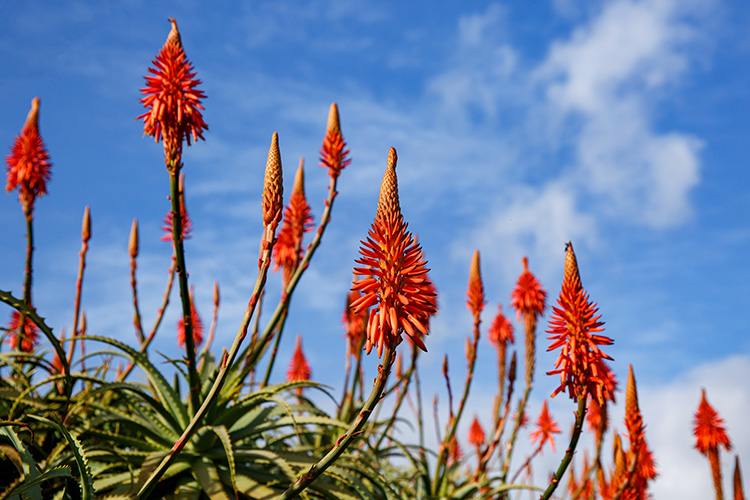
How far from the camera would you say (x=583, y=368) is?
9.80ft

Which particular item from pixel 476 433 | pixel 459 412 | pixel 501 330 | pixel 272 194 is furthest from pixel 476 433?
Result: pixel 272 194

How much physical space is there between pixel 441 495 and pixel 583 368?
2800 mm

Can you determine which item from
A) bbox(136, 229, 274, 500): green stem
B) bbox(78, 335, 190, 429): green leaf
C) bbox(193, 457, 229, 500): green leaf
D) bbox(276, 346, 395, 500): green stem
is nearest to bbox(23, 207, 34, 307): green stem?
bbox(78, 335, 190, 429): green leaf

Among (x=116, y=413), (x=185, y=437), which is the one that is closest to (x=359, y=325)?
(x=116, y=413)

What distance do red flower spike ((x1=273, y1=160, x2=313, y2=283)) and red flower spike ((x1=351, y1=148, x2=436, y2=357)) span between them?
281 centimetres

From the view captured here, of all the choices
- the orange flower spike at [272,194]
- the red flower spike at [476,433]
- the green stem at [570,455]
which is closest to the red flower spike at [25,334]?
the orange flower spike at [272,194]

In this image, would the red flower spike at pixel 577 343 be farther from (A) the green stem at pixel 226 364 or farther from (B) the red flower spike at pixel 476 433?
(B) the red flower spike at pixel 476 433

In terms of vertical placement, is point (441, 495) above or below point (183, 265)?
below

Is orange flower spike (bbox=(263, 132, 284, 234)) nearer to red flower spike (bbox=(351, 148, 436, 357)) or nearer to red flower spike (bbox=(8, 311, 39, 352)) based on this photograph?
red flower spike (bbox=(351, 148, 436, 357))

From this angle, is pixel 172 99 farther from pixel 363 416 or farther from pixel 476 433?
pixel 476 433

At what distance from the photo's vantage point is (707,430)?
716cm

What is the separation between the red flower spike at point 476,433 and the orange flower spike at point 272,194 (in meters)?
7.79

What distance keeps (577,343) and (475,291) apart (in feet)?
6.91

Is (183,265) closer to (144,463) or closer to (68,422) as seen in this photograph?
(144,463)
